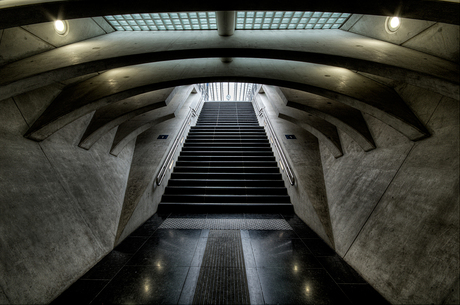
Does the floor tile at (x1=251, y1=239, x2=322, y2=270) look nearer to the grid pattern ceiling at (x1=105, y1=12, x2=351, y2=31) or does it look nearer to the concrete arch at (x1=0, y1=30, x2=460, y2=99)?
the concrete arch at (x1=0, y1=30, x2=460, y2=99)

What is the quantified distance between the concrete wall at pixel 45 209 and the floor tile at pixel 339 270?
3.95 metres

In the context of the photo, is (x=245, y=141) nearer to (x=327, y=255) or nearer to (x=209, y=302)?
(x=327, y=255)

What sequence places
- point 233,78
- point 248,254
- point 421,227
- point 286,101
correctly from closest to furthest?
point 421,227 → point 248,254 → point 233,78 → point 286,101

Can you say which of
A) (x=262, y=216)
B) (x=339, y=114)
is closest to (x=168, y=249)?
(x=262, y=216)

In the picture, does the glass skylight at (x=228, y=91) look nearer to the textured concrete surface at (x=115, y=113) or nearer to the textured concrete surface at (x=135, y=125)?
the textured concrete surface at (x=135, y=125)

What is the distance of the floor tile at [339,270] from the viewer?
2689 millimetres

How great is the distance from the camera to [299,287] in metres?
2.51

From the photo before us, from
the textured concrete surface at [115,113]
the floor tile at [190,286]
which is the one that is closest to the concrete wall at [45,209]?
the textured concrete surface at [115,113]

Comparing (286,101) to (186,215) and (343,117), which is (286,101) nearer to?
(343,117)

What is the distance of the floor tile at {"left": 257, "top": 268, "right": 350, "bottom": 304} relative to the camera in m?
2.31

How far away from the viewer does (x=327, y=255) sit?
10.8 ft

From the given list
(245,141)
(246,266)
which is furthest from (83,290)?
(245,141)

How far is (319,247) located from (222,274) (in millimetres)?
2077

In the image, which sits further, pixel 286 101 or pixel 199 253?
pixel 286 101
